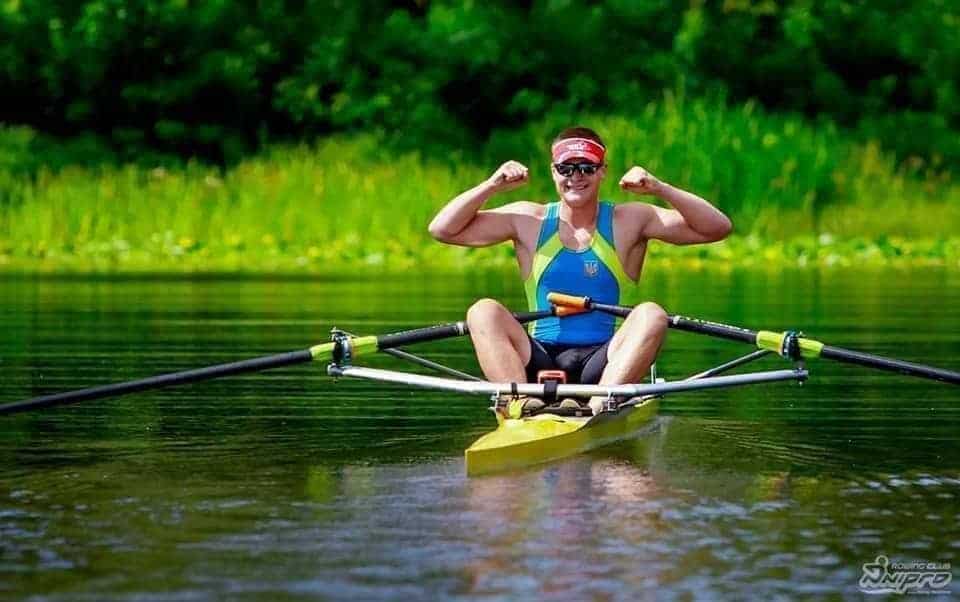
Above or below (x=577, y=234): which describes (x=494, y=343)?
below

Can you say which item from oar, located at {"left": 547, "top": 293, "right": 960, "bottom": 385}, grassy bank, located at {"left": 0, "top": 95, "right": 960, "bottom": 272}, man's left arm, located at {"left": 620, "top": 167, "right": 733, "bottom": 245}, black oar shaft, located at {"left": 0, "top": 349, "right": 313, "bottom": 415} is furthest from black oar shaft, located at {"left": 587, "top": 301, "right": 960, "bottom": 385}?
grassy bank, located at {"left": 0, "top": 95, "right": 960, "bottom": 272}

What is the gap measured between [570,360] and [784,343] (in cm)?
112

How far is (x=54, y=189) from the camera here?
30.6 meters

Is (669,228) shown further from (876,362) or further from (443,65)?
(443,65)

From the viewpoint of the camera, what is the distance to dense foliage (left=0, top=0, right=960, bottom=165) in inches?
1457

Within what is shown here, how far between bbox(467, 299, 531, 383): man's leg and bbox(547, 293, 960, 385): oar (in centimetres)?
51

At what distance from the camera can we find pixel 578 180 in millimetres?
10641

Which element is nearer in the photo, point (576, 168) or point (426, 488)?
point (426, 488)

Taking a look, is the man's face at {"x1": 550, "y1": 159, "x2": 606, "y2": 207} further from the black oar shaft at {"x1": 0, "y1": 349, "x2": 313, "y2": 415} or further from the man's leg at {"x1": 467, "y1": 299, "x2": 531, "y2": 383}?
the black oar shaft at {"x1": 0, "y1": 349, "x2": 313, "y2": 415}

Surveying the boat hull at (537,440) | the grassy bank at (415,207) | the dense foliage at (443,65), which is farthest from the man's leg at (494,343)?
the dense foliage at (443,65)

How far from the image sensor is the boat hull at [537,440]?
8914 mm

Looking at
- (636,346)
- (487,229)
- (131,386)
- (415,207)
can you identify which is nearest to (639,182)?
(636,346)

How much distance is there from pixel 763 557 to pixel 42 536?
7.88 feet

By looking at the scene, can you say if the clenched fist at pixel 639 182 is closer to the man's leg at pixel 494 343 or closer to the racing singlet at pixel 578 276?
the racing singlet at pixel 578 276
